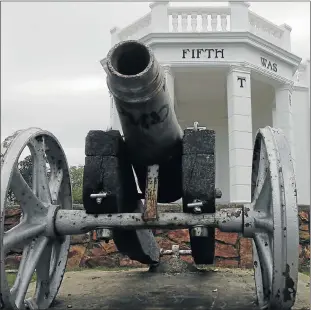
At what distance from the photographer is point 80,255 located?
6934 millimetres

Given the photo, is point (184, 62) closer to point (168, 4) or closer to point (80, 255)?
point (168, 4)

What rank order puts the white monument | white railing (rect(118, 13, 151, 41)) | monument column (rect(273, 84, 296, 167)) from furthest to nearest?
monument column (rect(273, 84, 296, 167)), white railing (rect(118, 13, 151, 41)), the white monument

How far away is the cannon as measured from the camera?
120 inches

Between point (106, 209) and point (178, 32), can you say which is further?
point (178, 32)

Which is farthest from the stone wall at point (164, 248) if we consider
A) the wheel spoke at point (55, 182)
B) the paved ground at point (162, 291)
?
the wheel spoke at point (55, 182)

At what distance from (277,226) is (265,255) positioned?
498mm

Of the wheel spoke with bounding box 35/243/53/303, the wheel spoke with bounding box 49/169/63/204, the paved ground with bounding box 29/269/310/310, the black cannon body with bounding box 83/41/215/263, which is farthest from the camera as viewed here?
the wheel spoke with bounding box 49/169/63/204

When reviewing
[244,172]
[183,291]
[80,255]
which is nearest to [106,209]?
[183,291]

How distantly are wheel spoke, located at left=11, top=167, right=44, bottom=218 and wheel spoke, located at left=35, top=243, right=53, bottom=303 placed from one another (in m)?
0.30

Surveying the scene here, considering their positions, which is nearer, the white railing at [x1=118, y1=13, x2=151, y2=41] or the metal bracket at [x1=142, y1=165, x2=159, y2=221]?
the metal bracket at [x1=142, y1=165, x2=159, y2=221]

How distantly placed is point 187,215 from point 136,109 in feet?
2.56

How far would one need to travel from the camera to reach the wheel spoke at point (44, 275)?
150 inches

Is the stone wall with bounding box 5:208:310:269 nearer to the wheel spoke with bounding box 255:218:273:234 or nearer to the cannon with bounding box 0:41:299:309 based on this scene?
the cannon with bounding box 0:41:299:309

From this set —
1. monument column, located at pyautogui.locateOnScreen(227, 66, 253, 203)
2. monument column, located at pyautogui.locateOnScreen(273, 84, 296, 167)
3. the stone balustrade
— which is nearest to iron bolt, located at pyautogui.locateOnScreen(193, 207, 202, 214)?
monument column, located at pyautogui.locateOnScreen(227, 66, 253, 203)
